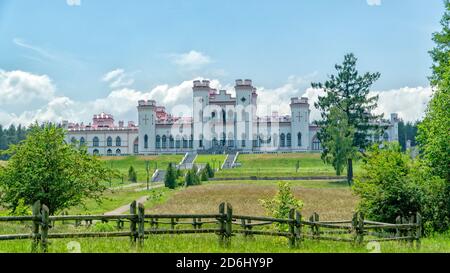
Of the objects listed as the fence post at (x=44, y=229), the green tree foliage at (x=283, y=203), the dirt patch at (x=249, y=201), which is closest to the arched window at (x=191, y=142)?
the dirt patch at (x=249, y=201)

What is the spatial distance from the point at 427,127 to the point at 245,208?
41.2ft

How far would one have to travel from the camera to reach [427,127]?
74.8 ft

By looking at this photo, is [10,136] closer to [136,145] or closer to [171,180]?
[136,145]

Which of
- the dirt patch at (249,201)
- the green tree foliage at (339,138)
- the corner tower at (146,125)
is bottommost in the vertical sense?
the dirt patch at (249,201)

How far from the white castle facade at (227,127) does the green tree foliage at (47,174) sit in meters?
76.8

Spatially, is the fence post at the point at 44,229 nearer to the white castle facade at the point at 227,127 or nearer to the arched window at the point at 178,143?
the white castle facade at the point at 227,127

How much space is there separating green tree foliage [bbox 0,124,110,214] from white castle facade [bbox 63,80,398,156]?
7676 centimetres

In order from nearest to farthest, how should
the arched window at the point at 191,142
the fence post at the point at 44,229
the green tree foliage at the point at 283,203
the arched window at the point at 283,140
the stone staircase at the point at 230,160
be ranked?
the fence post at the point at 44,229 → the green tree foliage at the point at 283,203 → the stone staircase at the point at 230,160 → the arched window at the point at 283,140 → the arched window at the point at 191,142

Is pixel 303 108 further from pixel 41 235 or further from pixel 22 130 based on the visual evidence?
pixel 41 235

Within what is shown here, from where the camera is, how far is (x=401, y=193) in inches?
799

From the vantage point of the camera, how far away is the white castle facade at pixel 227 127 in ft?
A: 337

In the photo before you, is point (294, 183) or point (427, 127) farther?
point (294, 183)

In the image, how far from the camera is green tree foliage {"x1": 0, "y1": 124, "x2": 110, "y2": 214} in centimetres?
2066
